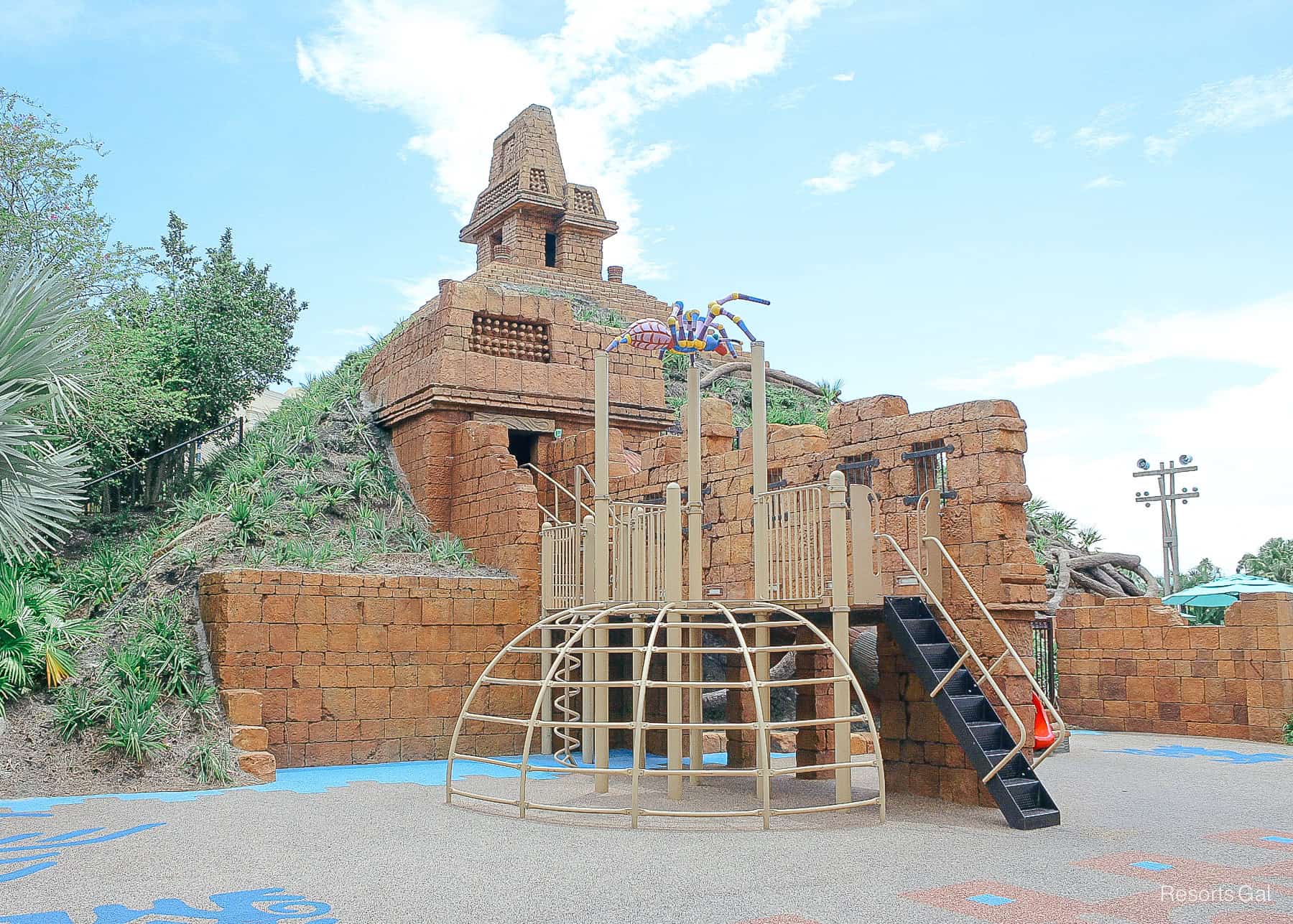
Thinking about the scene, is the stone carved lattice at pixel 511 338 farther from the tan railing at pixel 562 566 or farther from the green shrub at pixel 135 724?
the green shrub at pixel 135 724

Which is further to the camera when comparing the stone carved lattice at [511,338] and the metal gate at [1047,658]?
the metal gate at [1047,658]

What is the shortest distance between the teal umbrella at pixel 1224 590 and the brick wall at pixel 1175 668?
1.86 m

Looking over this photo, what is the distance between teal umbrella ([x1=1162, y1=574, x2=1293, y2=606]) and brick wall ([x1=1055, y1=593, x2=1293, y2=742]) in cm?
186

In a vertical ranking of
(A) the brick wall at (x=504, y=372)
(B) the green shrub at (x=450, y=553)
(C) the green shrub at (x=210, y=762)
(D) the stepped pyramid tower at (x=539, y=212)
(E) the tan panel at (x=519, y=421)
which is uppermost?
(D) the stepped pyramid tower at (x=539, y=212)

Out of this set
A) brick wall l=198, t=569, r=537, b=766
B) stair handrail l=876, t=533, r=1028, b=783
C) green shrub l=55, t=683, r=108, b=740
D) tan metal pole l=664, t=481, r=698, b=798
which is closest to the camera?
stair handrail l=876, t=533, r=1028, b=783

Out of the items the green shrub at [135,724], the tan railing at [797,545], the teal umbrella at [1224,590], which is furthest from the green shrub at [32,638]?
the teal umbrella at [1224,590]

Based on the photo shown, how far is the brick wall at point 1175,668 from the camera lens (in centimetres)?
1636

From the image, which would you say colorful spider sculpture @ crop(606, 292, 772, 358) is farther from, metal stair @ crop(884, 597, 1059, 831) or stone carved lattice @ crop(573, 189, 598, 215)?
stone carved lattice @ crop(573, 189, 598, 215)

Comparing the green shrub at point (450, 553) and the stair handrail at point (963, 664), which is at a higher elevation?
the green shrub at point (450, 553)

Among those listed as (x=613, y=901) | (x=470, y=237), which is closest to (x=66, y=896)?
(x=613, y=901)

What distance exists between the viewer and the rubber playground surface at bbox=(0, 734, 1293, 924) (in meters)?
6.34

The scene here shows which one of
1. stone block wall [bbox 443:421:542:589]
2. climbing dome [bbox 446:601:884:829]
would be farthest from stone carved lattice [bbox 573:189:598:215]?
climbing dome [bbox 446:601:884:829]

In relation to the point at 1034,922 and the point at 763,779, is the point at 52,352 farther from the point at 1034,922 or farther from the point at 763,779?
the point at 1034,922

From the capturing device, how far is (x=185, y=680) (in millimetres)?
12180
